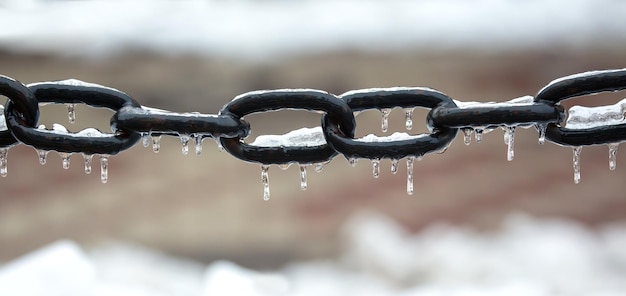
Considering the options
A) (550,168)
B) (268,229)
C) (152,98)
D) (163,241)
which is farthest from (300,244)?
(550,168)

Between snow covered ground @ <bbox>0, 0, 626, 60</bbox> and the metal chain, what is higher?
snow covered ground @ <bbox>0, 0, 626, 60</bbox>

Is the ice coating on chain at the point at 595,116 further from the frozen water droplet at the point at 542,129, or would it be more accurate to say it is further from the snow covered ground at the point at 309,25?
the snow covered ground at the point at 309,25

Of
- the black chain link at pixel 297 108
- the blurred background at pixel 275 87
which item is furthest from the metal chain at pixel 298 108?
the blurred background at pixel 275 87

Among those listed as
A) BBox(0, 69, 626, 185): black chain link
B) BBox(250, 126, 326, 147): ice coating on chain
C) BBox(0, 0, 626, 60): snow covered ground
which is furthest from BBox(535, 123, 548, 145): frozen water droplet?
BBox(0, 0, 626, 60): snow covered ground

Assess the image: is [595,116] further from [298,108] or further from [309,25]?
[309,25]

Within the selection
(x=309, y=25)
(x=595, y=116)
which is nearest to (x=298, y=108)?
(x=595, y=116)

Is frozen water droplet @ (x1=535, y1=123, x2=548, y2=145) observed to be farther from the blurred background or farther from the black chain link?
the blurred background

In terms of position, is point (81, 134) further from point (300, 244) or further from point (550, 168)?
point (550, 168)
